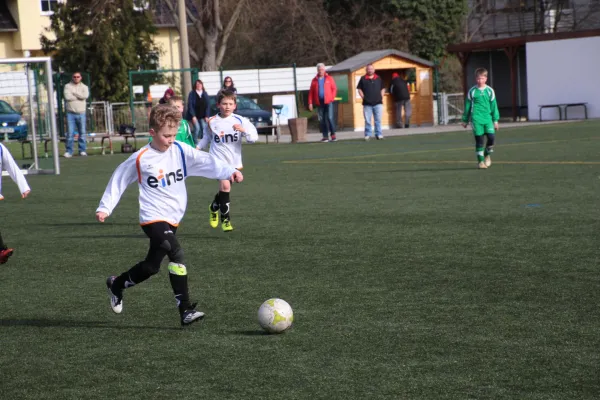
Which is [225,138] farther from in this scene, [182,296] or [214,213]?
[182,296]

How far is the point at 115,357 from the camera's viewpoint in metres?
6.06

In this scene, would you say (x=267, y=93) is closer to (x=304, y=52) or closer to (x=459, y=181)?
(x=304, y=52)

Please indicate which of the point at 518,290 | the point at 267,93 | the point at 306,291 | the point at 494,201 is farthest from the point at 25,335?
the point at 267,93

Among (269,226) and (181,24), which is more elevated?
(181,24)

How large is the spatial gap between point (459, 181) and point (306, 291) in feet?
28.1

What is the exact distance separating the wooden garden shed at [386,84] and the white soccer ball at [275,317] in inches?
1207

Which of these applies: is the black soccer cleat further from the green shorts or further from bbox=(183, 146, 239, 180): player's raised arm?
the green shorts

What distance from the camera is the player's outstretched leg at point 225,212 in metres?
11.4

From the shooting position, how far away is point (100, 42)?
4388 cm

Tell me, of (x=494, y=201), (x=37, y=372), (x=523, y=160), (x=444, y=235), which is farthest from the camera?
(x=523, y=160)

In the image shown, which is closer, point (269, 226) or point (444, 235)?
point (444, 235)

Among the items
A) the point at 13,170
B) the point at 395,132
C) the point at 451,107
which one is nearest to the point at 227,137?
the point at 13,170

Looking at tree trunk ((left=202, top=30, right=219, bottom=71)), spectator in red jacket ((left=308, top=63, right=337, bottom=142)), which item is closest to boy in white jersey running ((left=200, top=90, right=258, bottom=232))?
spectator in red jacket ((left=308, top=63, right=337, bottom=142))

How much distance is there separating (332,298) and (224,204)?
4219 millimetres
